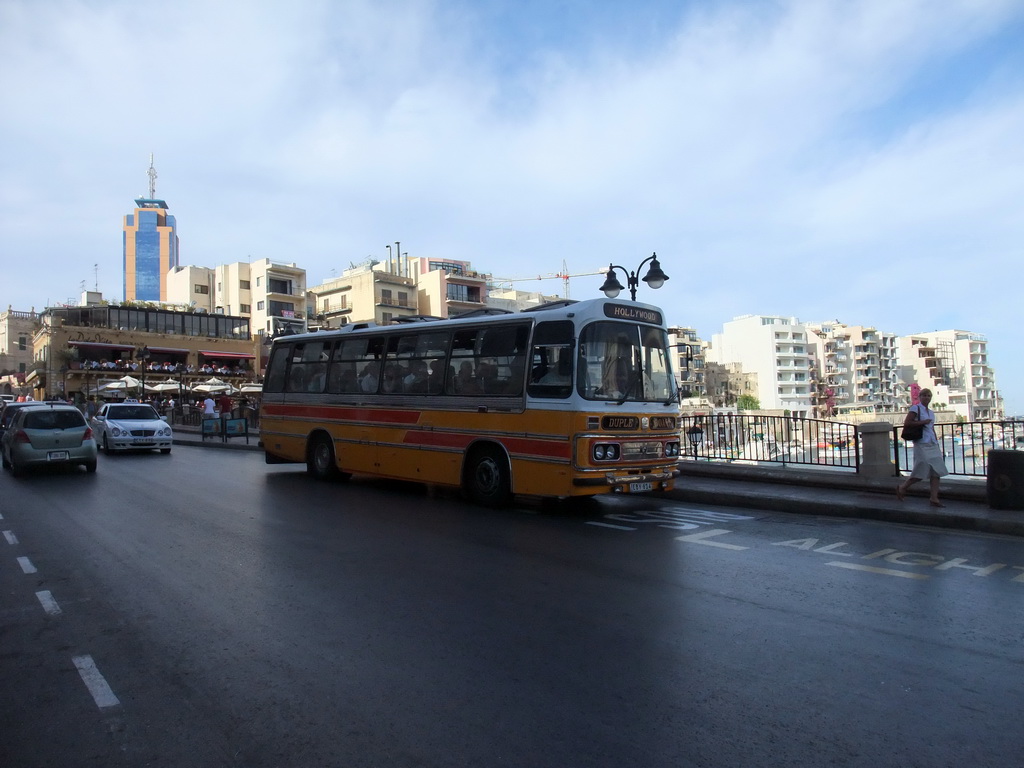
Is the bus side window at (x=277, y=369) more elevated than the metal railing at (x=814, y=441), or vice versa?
the bus side window at (x=277, y=369)

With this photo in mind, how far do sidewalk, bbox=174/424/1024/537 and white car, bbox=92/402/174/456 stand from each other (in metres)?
16.5

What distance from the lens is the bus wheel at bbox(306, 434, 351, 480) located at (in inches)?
589

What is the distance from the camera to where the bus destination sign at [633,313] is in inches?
428

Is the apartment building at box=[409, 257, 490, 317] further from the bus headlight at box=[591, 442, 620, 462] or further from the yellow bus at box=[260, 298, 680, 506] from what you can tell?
the bus headlight at box=[591, 442, 620, 462]

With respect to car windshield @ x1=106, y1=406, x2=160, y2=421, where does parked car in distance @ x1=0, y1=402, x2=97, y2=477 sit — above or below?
below

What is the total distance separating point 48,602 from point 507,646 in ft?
13.5

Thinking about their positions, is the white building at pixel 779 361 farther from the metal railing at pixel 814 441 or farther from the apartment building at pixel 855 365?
the metal railing at pixel 814 441

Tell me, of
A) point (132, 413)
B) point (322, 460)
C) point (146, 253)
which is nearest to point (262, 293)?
point (132, 413)

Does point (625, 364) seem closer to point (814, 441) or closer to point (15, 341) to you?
point (814, 441)

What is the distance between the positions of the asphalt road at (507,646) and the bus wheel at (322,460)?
17.4ft

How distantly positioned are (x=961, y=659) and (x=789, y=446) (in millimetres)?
9830

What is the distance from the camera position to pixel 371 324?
14797 mm

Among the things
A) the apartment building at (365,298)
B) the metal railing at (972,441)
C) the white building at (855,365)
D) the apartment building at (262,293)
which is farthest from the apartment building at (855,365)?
the metal railing at (972,441)

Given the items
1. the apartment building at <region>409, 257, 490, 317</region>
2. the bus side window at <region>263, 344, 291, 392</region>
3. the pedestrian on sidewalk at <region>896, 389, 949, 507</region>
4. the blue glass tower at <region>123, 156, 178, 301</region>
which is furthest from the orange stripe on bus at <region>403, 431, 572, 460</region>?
the blue glass tower at <region>123, 156, 178, 301</region>
